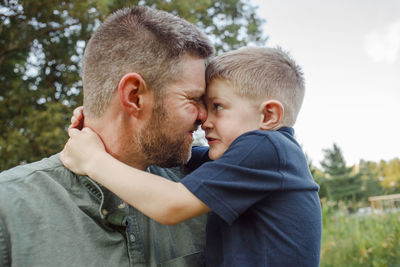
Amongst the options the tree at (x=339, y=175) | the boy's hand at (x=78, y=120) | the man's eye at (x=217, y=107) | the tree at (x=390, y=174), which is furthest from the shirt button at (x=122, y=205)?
the tree at (x=339, y=175)

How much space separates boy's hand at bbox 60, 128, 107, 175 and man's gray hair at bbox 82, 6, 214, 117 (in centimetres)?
19

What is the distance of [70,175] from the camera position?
6.14ft

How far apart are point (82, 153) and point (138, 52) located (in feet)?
2.11

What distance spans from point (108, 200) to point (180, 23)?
108 centimetres

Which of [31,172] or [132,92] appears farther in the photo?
[132,92]

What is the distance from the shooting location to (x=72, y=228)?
1.68m

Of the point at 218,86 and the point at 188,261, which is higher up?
the point at 218,86

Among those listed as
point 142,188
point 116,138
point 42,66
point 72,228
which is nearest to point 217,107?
point 116,138

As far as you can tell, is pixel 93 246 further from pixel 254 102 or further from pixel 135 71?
pixel 254 102

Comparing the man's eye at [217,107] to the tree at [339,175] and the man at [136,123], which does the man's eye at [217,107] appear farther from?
the tree at [339,175]

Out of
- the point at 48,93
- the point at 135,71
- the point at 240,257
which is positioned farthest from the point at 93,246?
the point at 48,93

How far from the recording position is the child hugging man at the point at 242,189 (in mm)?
1743

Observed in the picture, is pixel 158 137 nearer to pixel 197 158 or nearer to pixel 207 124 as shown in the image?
Answer: pixel 207 124

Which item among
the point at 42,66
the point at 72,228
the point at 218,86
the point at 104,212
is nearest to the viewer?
the point at 72,228
